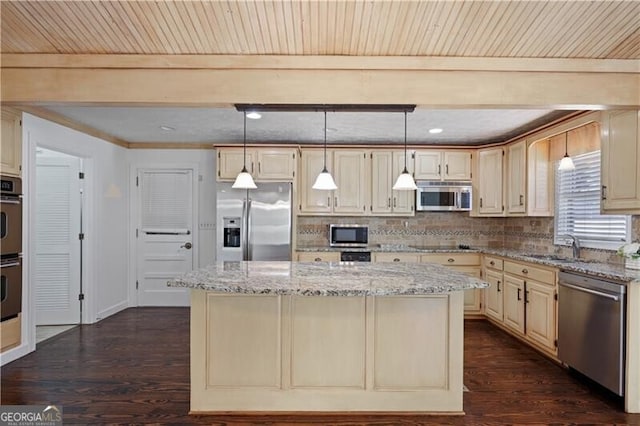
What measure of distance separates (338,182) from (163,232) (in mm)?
2588

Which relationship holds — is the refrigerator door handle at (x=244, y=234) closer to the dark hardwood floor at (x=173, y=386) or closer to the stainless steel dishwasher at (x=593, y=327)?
the dark hardwood floor at (x=173, y=386)

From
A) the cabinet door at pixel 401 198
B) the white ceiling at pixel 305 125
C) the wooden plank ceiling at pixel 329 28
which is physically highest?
the wooden plank ceiling at pixel 329 28

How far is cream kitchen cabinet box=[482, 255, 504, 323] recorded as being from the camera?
4.31m

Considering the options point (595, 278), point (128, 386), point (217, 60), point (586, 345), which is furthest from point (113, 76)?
point (586, 345)

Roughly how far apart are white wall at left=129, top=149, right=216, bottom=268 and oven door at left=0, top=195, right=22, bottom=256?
82.0 inches

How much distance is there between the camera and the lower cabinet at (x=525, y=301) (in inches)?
134

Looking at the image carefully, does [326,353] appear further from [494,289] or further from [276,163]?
[276,163]

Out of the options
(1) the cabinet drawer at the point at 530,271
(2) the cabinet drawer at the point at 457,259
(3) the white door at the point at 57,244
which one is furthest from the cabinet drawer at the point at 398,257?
(3) the white door at the point at 57,244

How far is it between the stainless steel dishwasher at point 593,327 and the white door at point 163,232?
14.7 ft

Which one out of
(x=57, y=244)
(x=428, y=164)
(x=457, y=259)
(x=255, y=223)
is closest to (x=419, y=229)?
(x=457, y=259)

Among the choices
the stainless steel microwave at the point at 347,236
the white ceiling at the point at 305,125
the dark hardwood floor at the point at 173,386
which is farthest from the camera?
the stainless steel microwave at the point at 347,236

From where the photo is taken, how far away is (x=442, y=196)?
508cm

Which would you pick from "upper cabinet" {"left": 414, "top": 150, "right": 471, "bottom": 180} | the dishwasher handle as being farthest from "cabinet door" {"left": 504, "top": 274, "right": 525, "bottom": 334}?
"upper cabinet" {"left": 414, "top": 150, "right": 471, "bottom": 180}

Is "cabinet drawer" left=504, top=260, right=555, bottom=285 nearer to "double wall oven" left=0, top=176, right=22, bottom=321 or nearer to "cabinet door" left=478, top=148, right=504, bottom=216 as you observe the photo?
"cabinet door" left=478, top=148, right=504, bottom=216
